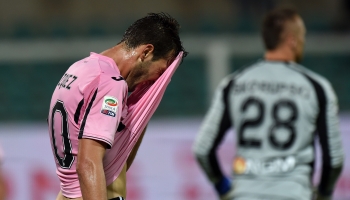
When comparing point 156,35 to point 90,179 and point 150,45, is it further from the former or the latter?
point 90,179

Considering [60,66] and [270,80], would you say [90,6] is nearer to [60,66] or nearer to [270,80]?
[60,66]

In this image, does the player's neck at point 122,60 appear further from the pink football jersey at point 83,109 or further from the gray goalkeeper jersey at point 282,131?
the gray goalkeeper jersey at point 282,131

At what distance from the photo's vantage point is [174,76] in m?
9.80

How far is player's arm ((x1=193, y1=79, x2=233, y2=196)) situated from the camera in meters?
4.09

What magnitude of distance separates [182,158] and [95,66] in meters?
5.01

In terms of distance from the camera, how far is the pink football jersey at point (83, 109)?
9.30 ft

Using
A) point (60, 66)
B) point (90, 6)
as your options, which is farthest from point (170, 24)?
point (90, 6)

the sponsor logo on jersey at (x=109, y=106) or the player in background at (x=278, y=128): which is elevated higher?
the sponsor logo on jersey at (x=109, y=106)

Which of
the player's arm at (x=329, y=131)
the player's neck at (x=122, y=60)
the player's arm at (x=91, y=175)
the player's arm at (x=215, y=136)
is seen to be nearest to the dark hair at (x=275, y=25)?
the player's arm at (x=215, y=136)

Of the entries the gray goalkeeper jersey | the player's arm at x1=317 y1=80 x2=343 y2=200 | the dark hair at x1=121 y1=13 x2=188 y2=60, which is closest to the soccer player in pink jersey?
the dark hair at x1=121 y1=13 x2=188 y2=60

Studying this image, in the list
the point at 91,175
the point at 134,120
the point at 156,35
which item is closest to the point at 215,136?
the point at 134,120

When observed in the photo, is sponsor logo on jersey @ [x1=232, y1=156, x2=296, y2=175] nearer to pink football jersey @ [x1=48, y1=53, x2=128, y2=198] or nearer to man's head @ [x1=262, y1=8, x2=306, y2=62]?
man's head @ [x1=262, y1=8, x2=306, y2=62]

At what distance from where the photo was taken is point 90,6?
11.8 m

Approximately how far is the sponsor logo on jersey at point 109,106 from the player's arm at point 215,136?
1.32 meters
